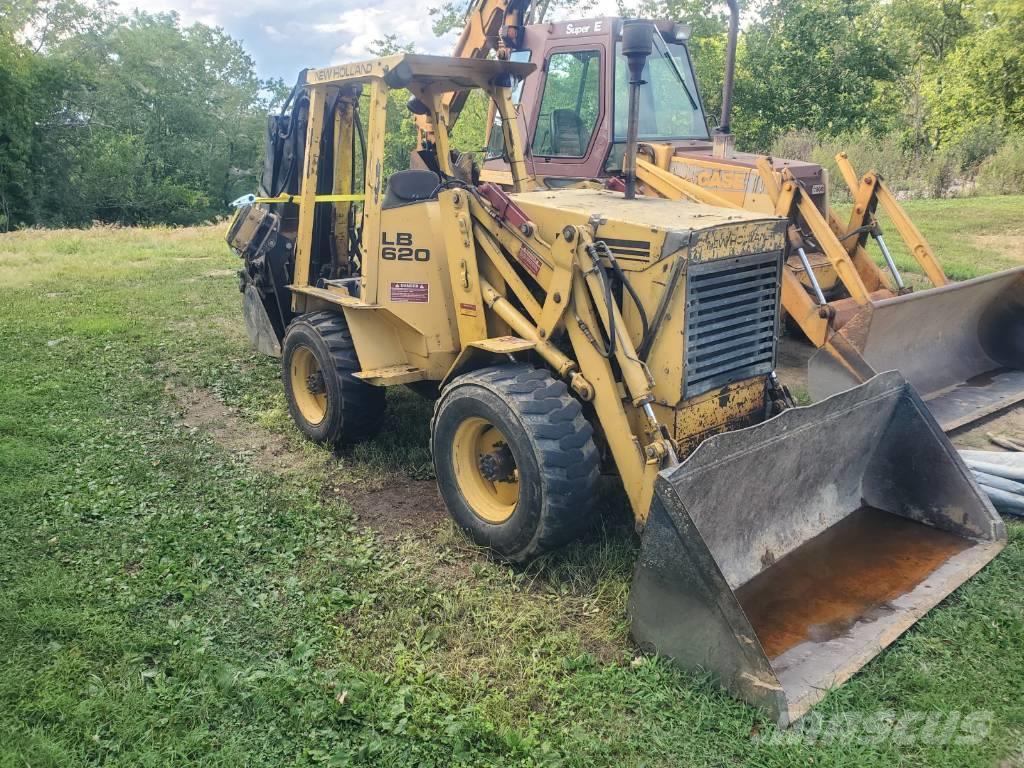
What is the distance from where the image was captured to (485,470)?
4.13m

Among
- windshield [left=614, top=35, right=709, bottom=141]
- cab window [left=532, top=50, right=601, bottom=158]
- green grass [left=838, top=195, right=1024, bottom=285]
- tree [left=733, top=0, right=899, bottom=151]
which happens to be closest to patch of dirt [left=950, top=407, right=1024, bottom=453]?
windshield [left=614, top=35, right=709, bottom=141]

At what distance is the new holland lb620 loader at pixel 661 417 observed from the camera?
328 cm

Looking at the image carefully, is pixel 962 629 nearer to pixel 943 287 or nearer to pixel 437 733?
pixel 437 733

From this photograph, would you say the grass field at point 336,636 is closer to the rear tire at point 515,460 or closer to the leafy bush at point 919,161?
the rear tire at point 515,460

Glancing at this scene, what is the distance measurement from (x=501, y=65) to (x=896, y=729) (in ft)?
14.2

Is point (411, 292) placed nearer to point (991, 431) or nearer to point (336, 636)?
point (336, 636)

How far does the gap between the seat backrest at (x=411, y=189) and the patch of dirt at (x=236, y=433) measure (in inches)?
71.9

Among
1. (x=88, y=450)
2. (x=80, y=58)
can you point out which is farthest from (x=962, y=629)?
(x=80, y=58)

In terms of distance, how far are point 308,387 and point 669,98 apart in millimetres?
4254

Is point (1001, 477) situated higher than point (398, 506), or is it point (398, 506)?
point (1001, 477)

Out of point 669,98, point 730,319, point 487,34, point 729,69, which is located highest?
point 487,34

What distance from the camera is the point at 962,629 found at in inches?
135

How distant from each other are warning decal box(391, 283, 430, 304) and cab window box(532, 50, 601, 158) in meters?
2.63

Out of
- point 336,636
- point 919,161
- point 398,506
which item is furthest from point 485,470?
point 919,161
